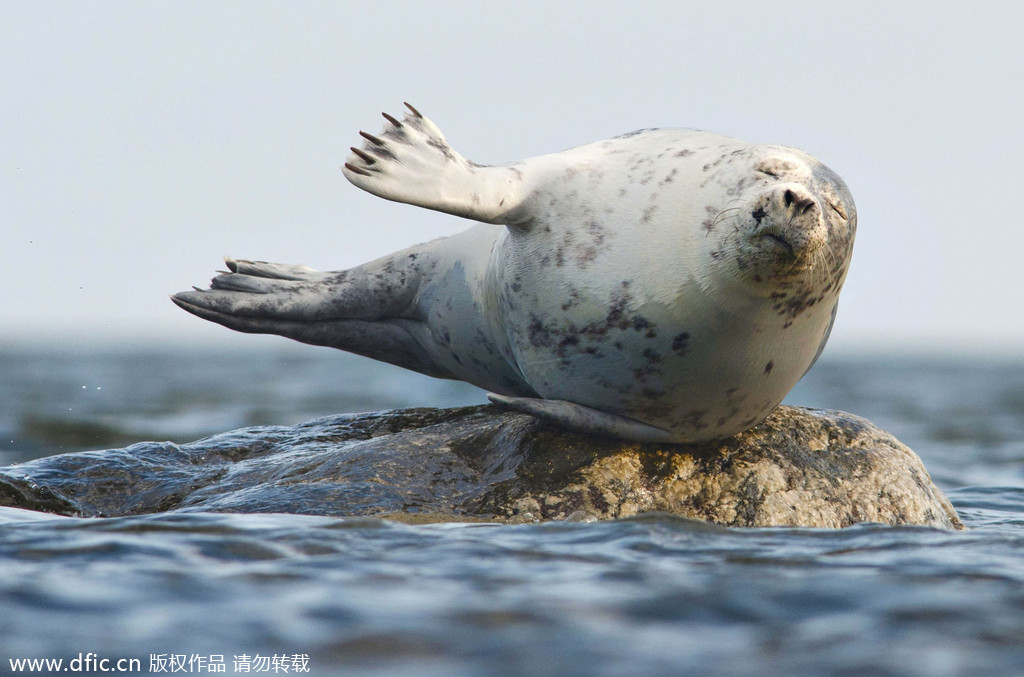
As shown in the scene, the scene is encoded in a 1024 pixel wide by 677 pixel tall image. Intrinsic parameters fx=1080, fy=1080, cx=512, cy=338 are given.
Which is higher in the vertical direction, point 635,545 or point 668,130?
point 668,130

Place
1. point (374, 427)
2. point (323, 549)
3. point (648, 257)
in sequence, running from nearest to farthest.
A: 1. point (323, 549)
2. point (648, 257)
3. point (374, 427)

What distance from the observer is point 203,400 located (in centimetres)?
1688

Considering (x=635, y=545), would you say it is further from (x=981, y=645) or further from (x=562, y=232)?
(x=562, y=232)

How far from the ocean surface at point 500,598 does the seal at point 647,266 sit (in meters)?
0.67

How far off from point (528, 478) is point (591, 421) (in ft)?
1.08

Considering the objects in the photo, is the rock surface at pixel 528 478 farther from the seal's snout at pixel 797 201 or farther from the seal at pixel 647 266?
the seal's snout at pixel 797 201

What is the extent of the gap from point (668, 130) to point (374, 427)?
210cm

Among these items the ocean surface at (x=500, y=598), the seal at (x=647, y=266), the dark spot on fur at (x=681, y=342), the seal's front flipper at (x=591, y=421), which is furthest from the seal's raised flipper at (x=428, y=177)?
the ocean surface at (x=500, y=598)

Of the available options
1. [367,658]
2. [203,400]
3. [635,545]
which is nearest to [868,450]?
[635,545]

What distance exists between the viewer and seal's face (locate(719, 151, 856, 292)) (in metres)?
3.65

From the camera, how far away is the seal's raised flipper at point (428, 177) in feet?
13.9

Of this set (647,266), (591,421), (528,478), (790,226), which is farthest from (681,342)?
(528,478)

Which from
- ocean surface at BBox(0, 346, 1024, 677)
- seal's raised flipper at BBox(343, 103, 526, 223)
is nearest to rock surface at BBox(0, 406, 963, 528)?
ocean surface at BBox(0, 346, 1024, 677)

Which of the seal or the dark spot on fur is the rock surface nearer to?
the seal
